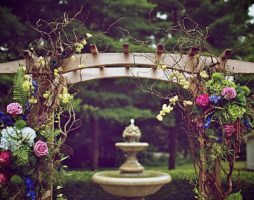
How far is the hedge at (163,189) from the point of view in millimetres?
7289

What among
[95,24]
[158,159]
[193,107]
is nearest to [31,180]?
[193,107]

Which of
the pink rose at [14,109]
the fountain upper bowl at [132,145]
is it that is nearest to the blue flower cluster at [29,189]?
the pink rose at [14,109]

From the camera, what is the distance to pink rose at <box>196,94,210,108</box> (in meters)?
3.84

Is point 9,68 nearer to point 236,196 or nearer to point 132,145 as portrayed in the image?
point 236,196

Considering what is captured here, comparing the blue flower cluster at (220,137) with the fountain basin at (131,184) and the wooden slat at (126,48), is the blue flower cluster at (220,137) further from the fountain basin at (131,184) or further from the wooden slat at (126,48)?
the fountain basin at (131,184)

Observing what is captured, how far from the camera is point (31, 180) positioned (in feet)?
12.0

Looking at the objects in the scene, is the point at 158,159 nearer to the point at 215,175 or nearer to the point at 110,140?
the point at 110,140

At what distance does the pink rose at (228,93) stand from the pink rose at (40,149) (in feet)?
6.02

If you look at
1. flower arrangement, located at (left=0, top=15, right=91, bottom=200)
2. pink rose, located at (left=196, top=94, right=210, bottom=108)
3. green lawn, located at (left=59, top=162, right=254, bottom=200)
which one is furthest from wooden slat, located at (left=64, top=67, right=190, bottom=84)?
green lawn, located at (left=59, top=162, right=254, bottom=200)

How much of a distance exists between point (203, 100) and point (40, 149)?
170 centimetres

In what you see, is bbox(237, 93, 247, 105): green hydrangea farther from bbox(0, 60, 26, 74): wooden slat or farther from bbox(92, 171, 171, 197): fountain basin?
bbox(92, 171, 171, 197): fountain basin

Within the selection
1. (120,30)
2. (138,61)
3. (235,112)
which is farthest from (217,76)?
(120,30)

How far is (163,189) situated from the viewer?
307 inches

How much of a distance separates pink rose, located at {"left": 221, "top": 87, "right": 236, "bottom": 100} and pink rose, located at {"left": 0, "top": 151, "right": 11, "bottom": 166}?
2.19 metres
